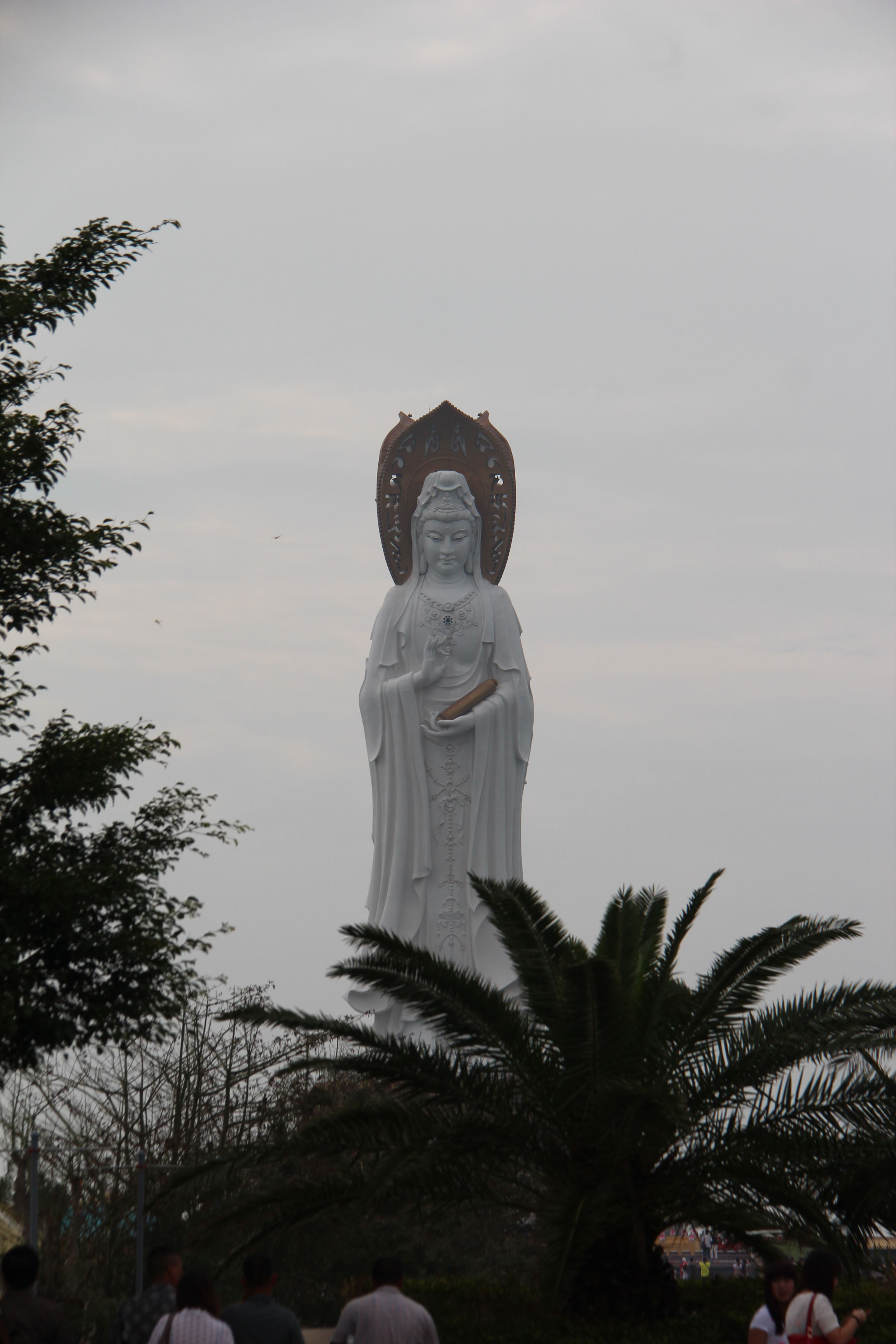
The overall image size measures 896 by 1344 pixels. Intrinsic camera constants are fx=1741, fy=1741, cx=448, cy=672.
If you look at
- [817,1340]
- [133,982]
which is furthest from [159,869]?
[817,1340]

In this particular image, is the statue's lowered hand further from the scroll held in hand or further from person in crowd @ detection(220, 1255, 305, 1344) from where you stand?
person in crowd @ detection(220, 1255, 305, 1344)

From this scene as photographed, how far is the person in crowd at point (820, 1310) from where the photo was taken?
21.9 ft

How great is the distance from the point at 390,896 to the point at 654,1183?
8717mm

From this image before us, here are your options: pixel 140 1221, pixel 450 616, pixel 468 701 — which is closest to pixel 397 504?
pixel 450 616

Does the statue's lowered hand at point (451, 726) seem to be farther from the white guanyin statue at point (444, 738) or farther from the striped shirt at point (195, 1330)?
the striped shirt at point (195, 1330)

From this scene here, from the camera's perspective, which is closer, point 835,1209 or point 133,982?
point 835,1209

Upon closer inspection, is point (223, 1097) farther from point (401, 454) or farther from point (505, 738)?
point (401, 454)

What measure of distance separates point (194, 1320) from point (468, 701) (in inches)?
501

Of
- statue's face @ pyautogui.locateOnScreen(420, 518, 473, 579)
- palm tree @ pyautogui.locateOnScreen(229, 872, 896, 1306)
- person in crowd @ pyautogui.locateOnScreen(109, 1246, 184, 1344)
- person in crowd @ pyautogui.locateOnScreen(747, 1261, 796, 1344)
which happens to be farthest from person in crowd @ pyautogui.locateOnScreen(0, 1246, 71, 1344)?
statue's face @ pyautogui.locateOnScreen(420, 518, 473, 579)

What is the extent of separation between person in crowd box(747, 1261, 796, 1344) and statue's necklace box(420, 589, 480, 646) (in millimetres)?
11773

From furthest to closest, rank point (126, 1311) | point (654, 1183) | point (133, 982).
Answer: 1. point (133, 982)
2. point (654, 1183)
3. point (126, 1311)

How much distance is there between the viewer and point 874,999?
10.1 meters

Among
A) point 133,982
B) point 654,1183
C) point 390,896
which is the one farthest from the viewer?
point 390,896

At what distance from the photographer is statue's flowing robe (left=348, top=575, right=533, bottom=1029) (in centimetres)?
1845
